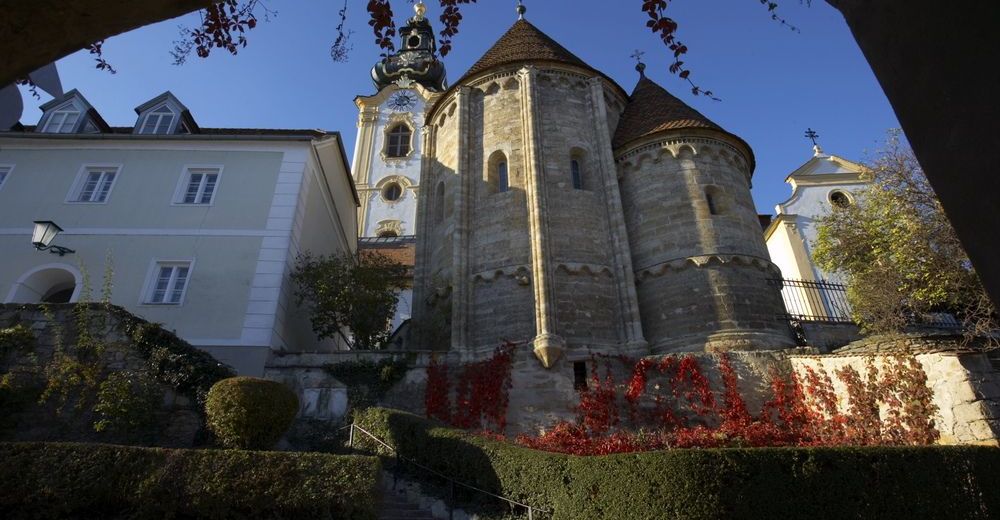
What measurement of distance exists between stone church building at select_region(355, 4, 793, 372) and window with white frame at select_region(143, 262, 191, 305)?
275 inches

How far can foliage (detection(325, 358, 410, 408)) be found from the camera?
48.8 ft

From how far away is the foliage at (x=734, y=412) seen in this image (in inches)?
468

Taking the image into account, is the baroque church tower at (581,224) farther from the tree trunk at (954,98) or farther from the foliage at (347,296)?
the tree trunk at (954,98)

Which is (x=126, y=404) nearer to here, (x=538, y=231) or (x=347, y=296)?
(x=347, y=296)

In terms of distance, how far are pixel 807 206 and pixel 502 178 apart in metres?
18.4

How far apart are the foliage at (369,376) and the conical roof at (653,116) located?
1094 cm

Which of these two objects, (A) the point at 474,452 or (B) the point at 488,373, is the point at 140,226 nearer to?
(B) the point at 488,373

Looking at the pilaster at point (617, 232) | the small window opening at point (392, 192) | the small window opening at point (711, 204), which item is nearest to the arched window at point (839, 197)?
the small window opening at point (711, 204)

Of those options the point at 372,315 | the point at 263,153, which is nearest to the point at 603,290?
the point at 372,315

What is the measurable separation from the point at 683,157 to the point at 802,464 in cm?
1239

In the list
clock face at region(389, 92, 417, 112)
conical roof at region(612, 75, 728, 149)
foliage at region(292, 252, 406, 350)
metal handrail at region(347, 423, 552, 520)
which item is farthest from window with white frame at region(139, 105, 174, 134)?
clock face at region(389, 92, 417, 112)

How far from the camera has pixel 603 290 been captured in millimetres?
16969

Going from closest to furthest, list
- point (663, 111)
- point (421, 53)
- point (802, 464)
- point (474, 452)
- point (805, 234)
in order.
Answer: point (802, 464) → point (474, 452) → point (663, 111) → point (805, 234) → point (421, 53)

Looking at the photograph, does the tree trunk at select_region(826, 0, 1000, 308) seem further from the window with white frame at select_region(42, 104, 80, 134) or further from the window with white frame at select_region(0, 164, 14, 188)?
the window with white frame at select_region(42, 104, 80, 134)
